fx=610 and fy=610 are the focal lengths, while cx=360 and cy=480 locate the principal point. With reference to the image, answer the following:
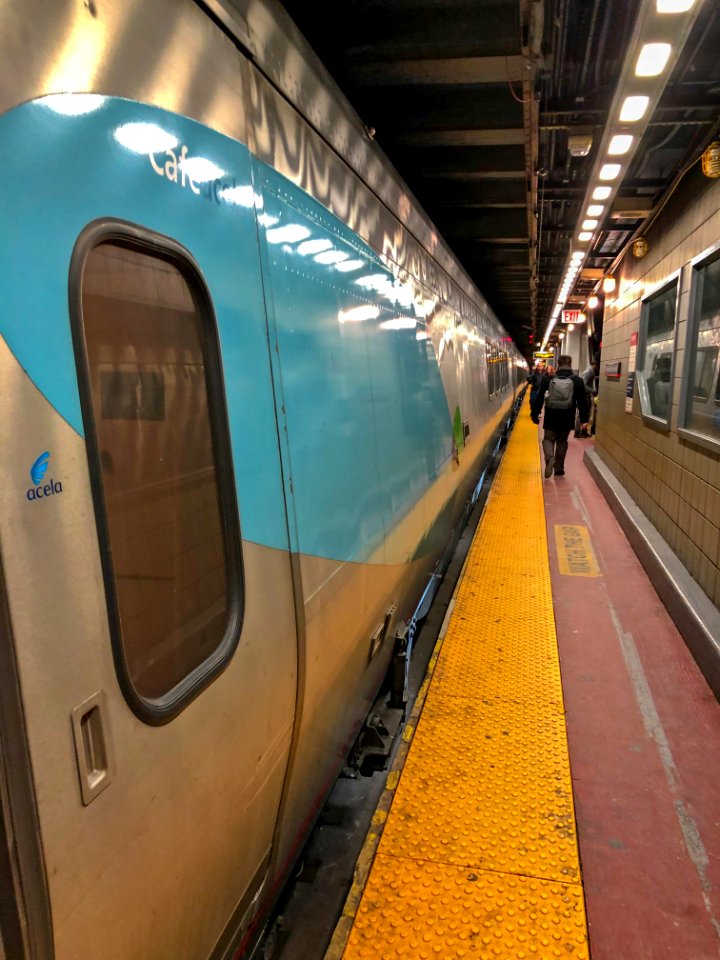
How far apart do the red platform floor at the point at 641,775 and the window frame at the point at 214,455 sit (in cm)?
164

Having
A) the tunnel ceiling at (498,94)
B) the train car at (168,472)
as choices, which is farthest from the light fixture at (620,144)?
the train car at (168,472)

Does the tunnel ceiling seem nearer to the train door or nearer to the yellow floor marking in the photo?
the train door

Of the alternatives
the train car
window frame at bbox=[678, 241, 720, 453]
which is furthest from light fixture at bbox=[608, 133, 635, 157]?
the train car

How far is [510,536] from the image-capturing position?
20.6 feet

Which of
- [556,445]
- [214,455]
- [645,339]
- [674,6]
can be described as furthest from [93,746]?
[556,445]

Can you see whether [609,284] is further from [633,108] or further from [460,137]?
[633,108]

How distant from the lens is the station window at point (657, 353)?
18.5 ft

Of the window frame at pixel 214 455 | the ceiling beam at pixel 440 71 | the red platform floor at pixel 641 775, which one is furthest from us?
the ceiling beam at pixel 440 71

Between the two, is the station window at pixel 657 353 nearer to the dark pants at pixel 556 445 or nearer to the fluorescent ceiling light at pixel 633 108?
the fluorescent ceiling light at pixel 633 108

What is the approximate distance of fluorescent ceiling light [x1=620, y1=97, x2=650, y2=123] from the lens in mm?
3383

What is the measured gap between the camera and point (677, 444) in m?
5.25

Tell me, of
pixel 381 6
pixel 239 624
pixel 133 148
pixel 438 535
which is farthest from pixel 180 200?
pixel 438 535

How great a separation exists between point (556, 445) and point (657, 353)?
11.8 ft

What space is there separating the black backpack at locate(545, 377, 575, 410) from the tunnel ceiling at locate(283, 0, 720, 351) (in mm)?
2436
